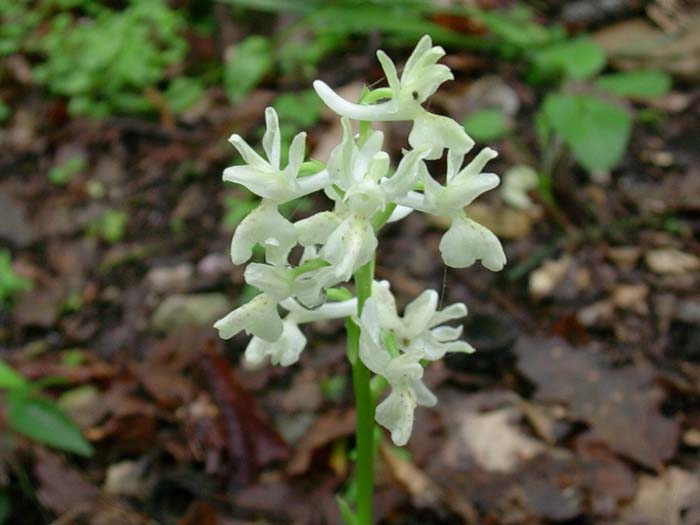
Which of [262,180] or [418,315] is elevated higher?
[262,180]

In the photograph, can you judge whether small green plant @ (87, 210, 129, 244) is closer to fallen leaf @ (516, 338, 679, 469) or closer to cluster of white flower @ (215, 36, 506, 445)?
fallen leaf @ (516, 338, 679, 469)

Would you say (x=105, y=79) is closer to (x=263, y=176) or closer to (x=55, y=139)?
(x=55, y=139)

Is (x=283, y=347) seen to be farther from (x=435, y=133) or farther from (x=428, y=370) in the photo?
(x=428, y=370)

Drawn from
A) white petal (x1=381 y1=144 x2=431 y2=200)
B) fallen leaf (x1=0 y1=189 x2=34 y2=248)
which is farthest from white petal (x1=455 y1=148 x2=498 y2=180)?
fallen leaf (x1=0 y1=189 x2=34 y2=248)

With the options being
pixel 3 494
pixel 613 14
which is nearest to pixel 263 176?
pixel 3 494

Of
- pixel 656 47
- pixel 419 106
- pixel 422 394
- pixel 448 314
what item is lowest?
pixel 656 47

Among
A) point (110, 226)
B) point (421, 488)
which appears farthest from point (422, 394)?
point (110, 226)
